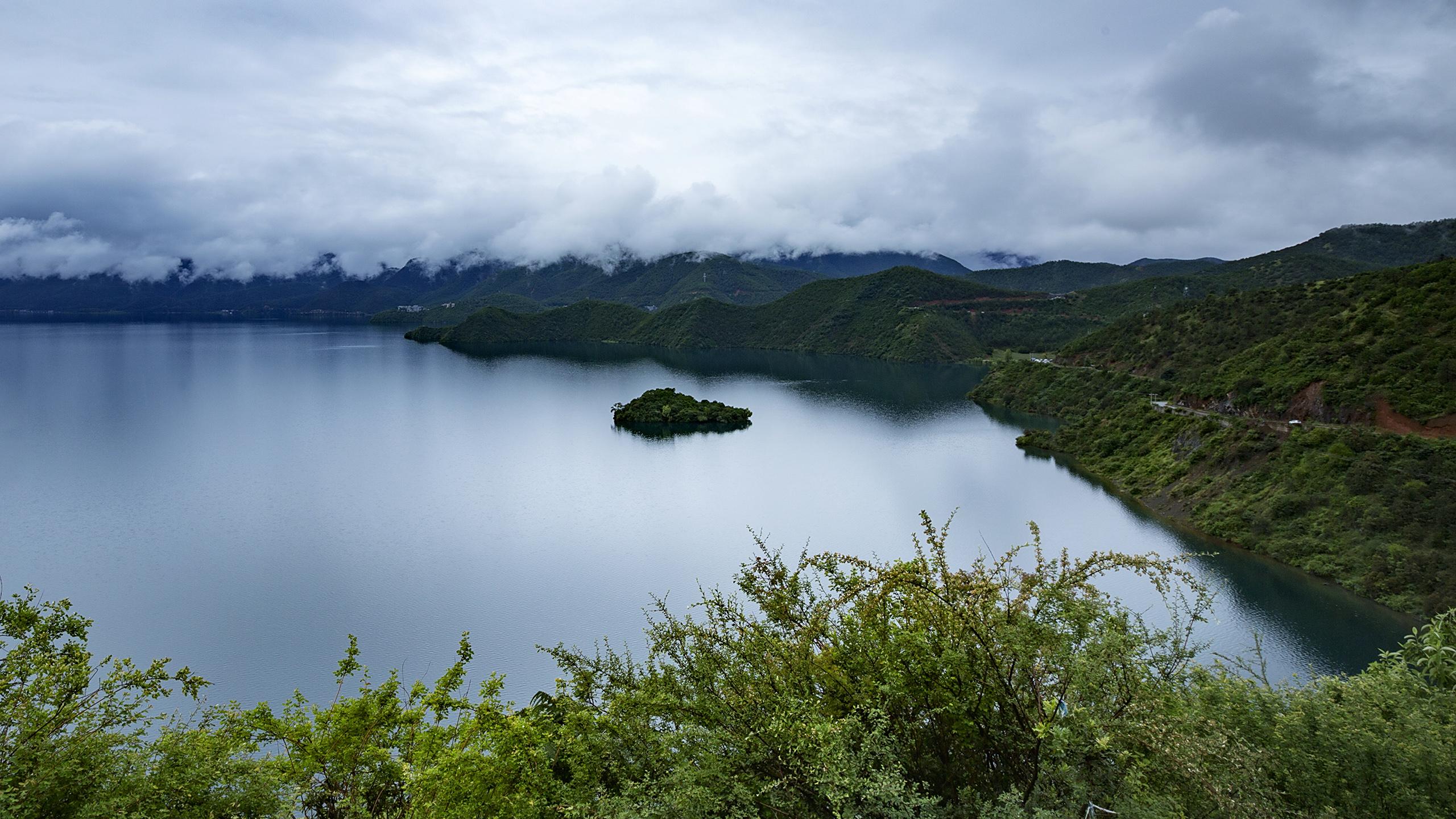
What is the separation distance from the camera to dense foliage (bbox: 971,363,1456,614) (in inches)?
1016

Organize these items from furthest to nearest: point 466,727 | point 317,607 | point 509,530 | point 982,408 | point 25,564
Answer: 1. point 982,408
2. point 509,530
3. point 25,564
4. point 317,607
5. point 466,727

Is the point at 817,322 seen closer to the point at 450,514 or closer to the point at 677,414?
the point at 677,414

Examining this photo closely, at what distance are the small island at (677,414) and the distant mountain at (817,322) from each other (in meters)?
65.0

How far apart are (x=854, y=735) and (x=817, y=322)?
5899 inches

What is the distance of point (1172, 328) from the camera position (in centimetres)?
6203

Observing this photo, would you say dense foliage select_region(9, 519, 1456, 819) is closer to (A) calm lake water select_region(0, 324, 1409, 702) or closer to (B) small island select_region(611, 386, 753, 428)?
(A) calm lake water select_region(0, 324, 1409, 702)

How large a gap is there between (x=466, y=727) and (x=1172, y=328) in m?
65.9

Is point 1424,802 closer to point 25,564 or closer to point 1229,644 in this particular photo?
point 1229,644

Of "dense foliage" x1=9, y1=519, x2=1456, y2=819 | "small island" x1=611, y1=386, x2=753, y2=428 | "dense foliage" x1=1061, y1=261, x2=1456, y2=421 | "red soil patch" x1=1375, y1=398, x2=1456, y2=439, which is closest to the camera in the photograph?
"dense foliage" x1=9, y1=519, x2=1456, y2=819

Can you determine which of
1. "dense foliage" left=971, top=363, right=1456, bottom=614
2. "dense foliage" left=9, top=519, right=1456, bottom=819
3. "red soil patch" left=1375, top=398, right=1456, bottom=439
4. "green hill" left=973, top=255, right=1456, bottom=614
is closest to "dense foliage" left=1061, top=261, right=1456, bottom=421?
"green hill" left=973, top=255, right=1456, bottom=614

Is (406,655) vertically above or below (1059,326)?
below

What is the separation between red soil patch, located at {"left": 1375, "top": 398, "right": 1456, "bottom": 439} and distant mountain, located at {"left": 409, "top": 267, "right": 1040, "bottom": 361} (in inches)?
3515

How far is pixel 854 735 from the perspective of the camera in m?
9.28

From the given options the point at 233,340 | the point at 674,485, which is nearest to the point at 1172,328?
the point at 674,485
